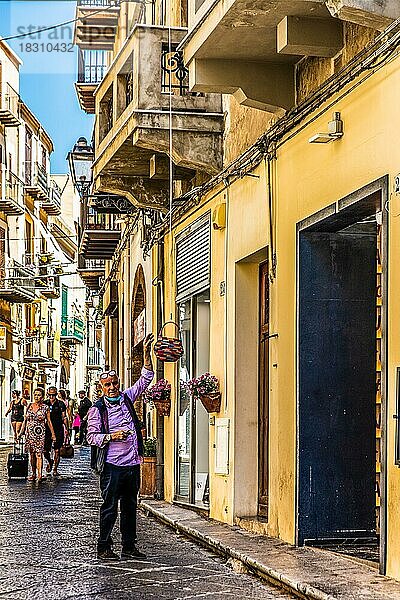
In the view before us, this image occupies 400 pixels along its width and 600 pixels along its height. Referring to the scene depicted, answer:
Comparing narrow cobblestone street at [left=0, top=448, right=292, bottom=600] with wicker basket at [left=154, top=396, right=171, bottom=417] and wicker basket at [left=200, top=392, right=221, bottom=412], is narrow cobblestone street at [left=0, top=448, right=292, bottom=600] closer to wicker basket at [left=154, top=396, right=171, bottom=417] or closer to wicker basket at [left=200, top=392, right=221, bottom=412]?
wicker basket at [left=200, top=392, right=221, bottom=412]

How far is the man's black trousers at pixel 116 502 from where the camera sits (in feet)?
38.8

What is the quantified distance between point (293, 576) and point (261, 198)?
4.68 m

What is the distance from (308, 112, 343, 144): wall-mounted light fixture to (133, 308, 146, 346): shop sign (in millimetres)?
13393

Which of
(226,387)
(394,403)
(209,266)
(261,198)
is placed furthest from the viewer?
(209,266)

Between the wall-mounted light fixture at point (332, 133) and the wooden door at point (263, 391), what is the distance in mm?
3604

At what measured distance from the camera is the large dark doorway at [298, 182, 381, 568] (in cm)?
1156

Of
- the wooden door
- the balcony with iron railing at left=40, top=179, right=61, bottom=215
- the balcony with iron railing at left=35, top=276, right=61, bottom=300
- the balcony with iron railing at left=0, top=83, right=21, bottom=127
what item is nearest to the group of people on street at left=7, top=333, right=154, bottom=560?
the wooden door

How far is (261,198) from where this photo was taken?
13.1m

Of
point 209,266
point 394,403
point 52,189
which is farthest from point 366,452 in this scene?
point 52,189

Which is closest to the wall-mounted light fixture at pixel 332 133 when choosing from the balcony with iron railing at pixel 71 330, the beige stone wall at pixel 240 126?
the beige stone wall at pixel 240 126

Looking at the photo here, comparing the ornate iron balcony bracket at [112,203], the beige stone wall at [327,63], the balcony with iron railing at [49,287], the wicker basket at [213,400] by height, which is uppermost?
the balcony with iron railing at [49,287]

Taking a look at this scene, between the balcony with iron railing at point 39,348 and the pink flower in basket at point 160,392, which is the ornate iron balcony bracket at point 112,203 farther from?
the balcony with iron railing at point 39,348

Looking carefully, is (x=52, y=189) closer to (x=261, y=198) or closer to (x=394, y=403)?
(x=261, y=198)

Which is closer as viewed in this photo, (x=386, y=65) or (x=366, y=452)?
(x=386, y=65)
